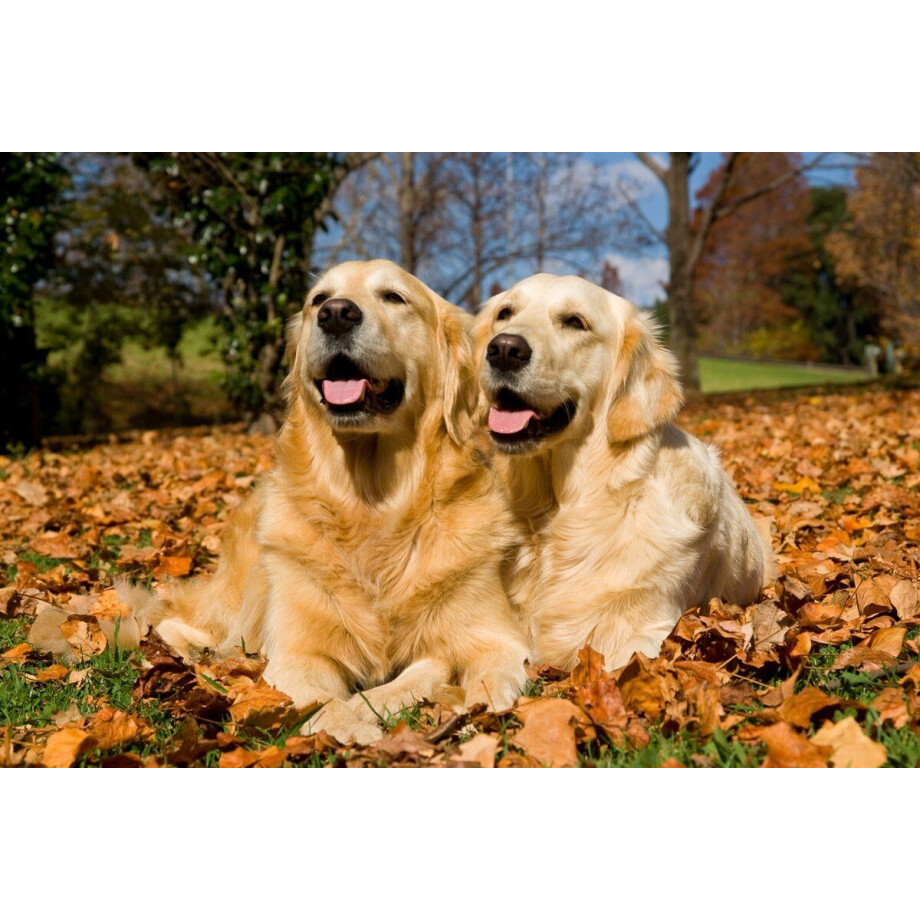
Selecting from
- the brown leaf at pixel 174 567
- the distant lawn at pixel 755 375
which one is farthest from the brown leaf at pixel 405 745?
the distant lawn at pixel 755 375

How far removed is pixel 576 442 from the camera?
3.28 meters

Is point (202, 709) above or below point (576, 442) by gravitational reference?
below

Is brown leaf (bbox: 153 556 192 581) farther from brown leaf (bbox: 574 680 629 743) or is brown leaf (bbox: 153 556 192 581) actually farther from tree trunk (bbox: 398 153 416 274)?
tree trunk (bbox: 398 153 416 274)

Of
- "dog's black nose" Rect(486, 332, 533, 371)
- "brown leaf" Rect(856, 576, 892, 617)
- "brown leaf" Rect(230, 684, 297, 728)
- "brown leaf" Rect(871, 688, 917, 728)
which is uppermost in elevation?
"dog's black nose" Rect(486, 332, 533, 371)

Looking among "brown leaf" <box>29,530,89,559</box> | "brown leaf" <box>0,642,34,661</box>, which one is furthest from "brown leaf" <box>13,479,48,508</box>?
"brown leaf" <box>0,642,34,661</box>

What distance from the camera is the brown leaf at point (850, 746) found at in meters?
2.08

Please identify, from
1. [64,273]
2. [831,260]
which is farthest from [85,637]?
[831,260]

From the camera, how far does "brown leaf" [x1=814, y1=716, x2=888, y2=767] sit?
2.08 m

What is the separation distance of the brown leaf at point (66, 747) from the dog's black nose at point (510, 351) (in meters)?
1.67

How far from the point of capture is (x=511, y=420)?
3156 millimetres

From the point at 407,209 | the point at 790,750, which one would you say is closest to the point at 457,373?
the point at 790,750

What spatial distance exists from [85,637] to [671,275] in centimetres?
1536

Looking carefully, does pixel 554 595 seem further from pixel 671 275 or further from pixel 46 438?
pixel 671 275

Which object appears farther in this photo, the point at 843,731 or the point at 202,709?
the point at 202,709
